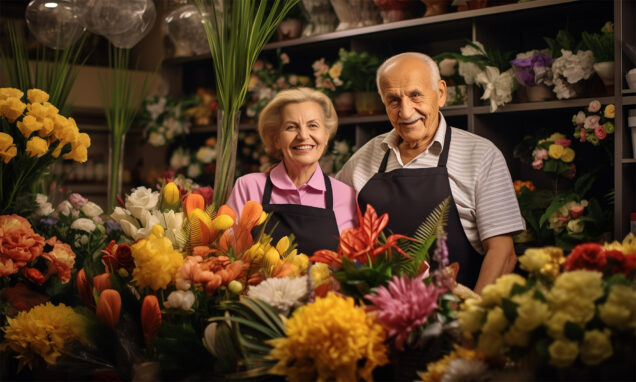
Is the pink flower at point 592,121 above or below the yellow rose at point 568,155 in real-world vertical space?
above

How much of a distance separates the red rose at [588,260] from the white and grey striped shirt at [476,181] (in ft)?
2.99

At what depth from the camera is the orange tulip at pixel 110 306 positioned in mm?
1442

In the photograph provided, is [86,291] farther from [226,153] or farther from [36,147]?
[226,153]

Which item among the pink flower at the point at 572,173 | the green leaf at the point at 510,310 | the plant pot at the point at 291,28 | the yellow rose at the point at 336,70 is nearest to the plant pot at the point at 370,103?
the yellow rose at the point at 336,70

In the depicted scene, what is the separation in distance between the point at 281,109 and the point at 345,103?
61.6 inches

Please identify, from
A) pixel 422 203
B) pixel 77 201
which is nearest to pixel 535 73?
pixel 422 203

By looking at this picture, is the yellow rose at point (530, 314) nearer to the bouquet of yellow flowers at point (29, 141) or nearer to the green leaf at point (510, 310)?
the green leaf at point (510, 310)

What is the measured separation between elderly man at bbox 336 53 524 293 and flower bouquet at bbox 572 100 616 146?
2.67 feet

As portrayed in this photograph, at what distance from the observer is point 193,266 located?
1407 millimetres

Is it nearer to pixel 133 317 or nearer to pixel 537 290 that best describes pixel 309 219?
pixel 133 317

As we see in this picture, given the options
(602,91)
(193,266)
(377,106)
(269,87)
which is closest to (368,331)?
(193,266)

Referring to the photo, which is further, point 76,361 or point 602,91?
point 602,91

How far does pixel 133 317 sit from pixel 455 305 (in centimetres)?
68

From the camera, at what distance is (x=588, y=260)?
116 centimetres
